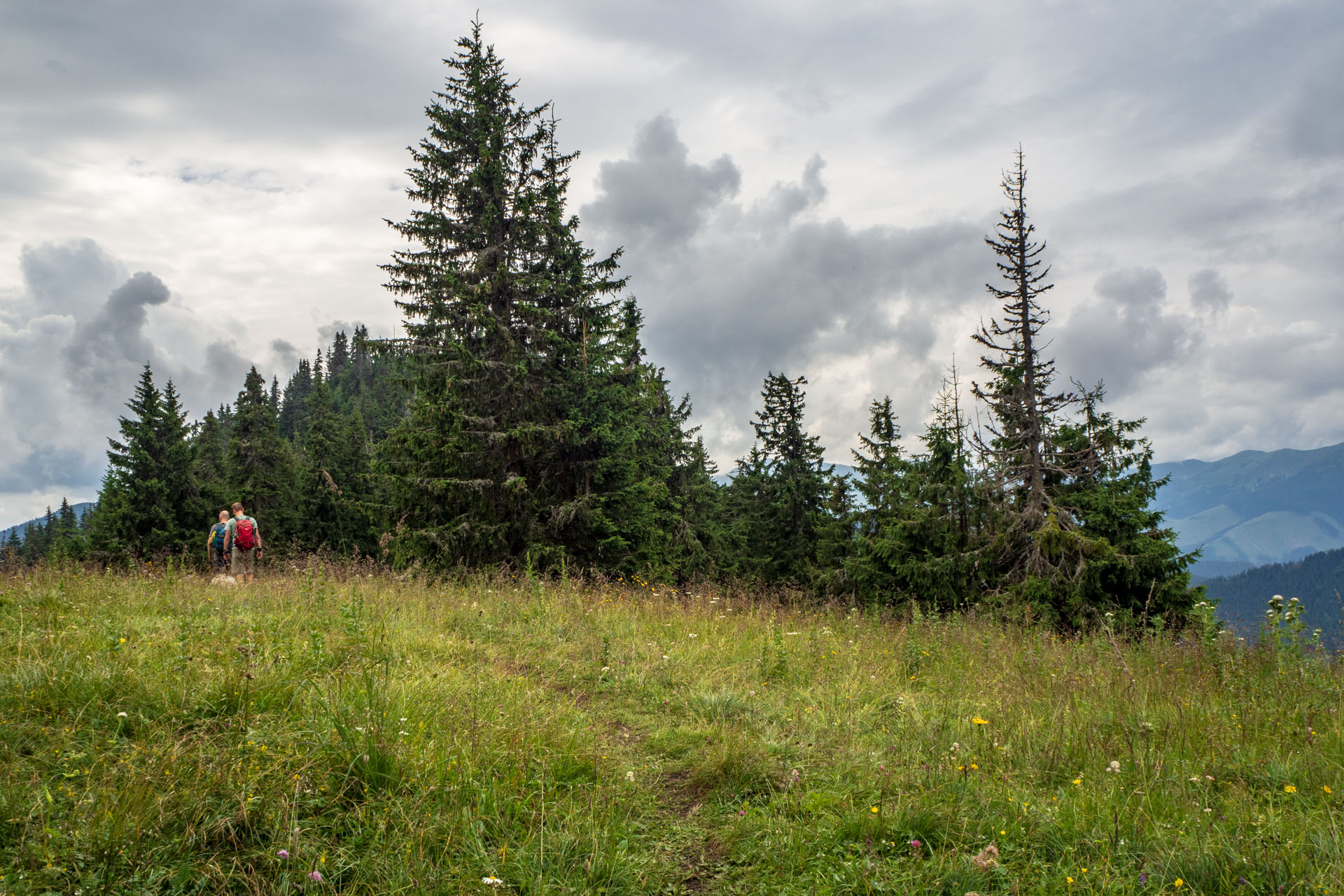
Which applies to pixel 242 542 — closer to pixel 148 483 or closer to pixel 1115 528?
pixel 1115 528

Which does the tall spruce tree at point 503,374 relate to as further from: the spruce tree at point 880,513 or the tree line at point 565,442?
the spruce tree at point 880,513

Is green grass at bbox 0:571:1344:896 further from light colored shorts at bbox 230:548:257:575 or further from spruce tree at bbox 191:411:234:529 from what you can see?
spruce tree at bbox 191:411:234:529

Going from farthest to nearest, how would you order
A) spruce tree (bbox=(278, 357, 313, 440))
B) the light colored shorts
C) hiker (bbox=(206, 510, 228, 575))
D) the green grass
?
spruce tree (bbox=(278, 357, 313, 440))
hiker (bbox=(206, 510, 228, 575))
the light colored shorts
the green grass

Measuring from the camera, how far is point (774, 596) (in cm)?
1071

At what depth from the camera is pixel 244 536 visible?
486 inches

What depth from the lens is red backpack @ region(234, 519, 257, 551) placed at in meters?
12.3

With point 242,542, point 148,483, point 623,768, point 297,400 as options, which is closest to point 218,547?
point 242,542

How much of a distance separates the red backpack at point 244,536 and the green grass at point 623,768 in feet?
21.2

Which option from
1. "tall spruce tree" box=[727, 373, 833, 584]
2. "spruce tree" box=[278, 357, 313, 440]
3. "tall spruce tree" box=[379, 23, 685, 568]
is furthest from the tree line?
"spruce tree" box=[278, 357, 313, 440]

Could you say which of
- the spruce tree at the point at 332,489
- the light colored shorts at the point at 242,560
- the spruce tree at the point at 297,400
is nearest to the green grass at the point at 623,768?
the light colored shorts at the point at 242,560

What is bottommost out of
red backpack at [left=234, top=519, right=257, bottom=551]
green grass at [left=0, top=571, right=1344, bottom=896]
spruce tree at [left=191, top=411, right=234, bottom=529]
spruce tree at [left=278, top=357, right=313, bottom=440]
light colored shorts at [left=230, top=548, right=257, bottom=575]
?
green grass at [left=0, top=571, right=1344, bottom=896]

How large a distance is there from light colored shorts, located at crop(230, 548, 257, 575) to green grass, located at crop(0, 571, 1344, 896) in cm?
628

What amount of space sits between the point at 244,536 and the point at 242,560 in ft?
1.67

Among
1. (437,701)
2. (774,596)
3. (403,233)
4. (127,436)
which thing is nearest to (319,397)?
(127,436)
